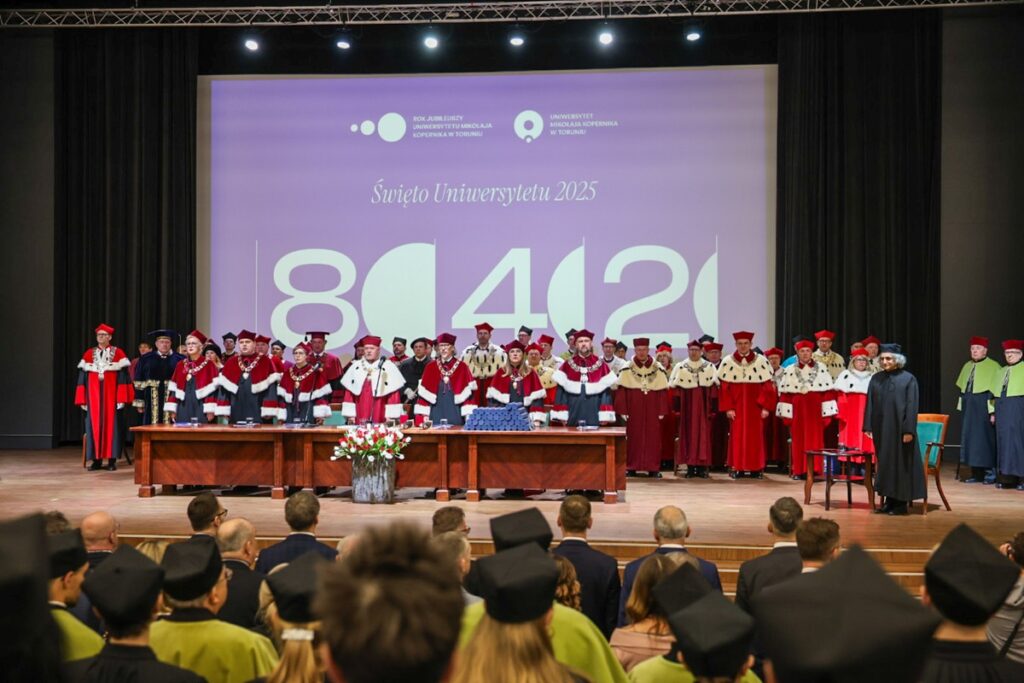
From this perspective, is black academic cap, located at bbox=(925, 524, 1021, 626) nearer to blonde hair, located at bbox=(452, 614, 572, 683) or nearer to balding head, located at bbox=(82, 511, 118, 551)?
blonde hair, located at bbox=(452, 614, 572, 683)

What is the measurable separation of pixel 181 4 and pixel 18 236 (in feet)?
14.1

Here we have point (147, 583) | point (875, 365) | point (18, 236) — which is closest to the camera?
point (147, 583)

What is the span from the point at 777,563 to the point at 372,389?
7.05 m

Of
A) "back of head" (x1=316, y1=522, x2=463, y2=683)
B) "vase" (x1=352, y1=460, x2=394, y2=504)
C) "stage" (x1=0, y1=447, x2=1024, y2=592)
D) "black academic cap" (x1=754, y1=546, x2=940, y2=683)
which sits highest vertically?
"back of head" (x1=316, y1=522, x2=463, y2=683)

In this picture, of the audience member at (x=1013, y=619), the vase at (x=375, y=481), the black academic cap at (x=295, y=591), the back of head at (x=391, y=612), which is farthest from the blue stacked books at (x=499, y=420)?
the back of head at (x=391, y=612)

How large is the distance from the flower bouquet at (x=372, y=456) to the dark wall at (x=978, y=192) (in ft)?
27.2

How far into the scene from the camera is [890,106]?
13523 millimetres

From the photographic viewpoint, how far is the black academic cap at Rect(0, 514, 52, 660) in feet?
5.91

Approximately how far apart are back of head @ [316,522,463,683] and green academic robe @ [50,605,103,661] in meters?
1.93

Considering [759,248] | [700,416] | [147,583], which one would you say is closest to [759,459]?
[700,416]

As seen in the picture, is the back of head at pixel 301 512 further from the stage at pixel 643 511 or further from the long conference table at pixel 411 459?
the long conference table at pixel 411 459

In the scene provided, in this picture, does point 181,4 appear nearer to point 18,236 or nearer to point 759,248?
point 18,236

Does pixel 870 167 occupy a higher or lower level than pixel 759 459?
higher

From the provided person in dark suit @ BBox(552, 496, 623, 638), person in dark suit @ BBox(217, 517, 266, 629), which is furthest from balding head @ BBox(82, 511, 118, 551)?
person in dark suit @ BBox(552, 496, 623, 638)
